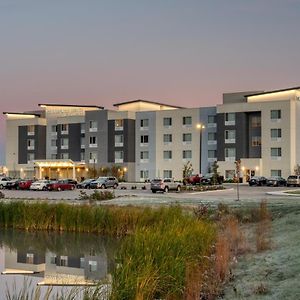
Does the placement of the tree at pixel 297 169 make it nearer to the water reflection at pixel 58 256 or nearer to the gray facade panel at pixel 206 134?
the gray facade panel at pixel 206 134

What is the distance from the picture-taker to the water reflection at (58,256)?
60.4ft

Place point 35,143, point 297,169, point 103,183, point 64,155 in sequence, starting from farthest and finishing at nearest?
1. point 35,143
2. point 64,155
3. point 297,169
4. point 103,183

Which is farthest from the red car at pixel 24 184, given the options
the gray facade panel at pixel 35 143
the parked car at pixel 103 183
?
the gray facade panel at pixel 35 143

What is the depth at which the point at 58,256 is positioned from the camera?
77.1 feet

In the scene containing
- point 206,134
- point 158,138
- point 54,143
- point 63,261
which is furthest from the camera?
point 54,143

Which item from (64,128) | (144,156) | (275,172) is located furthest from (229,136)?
(64,128)

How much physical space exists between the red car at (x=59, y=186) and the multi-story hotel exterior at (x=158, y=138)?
25.1m

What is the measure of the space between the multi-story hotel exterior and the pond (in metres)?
58.4

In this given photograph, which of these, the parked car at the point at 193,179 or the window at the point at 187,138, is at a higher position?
the window at the point at 187,138

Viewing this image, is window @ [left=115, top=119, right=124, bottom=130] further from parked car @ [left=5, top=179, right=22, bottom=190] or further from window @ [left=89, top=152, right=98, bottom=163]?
parked car @ [left=5, top=179, right=22, bottom=190]

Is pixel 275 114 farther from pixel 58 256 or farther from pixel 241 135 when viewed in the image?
pixel 58 256

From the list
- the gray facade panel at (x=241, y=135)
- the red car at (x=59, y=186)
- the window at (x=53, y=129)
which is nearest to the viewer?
the red car at (x=59, y=186)

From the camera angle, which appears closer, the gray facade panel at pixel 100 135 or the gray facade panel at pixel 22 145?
the gray facade panel at pixel 100 135

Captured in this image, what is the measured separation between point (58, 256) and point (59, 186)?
140 ft
